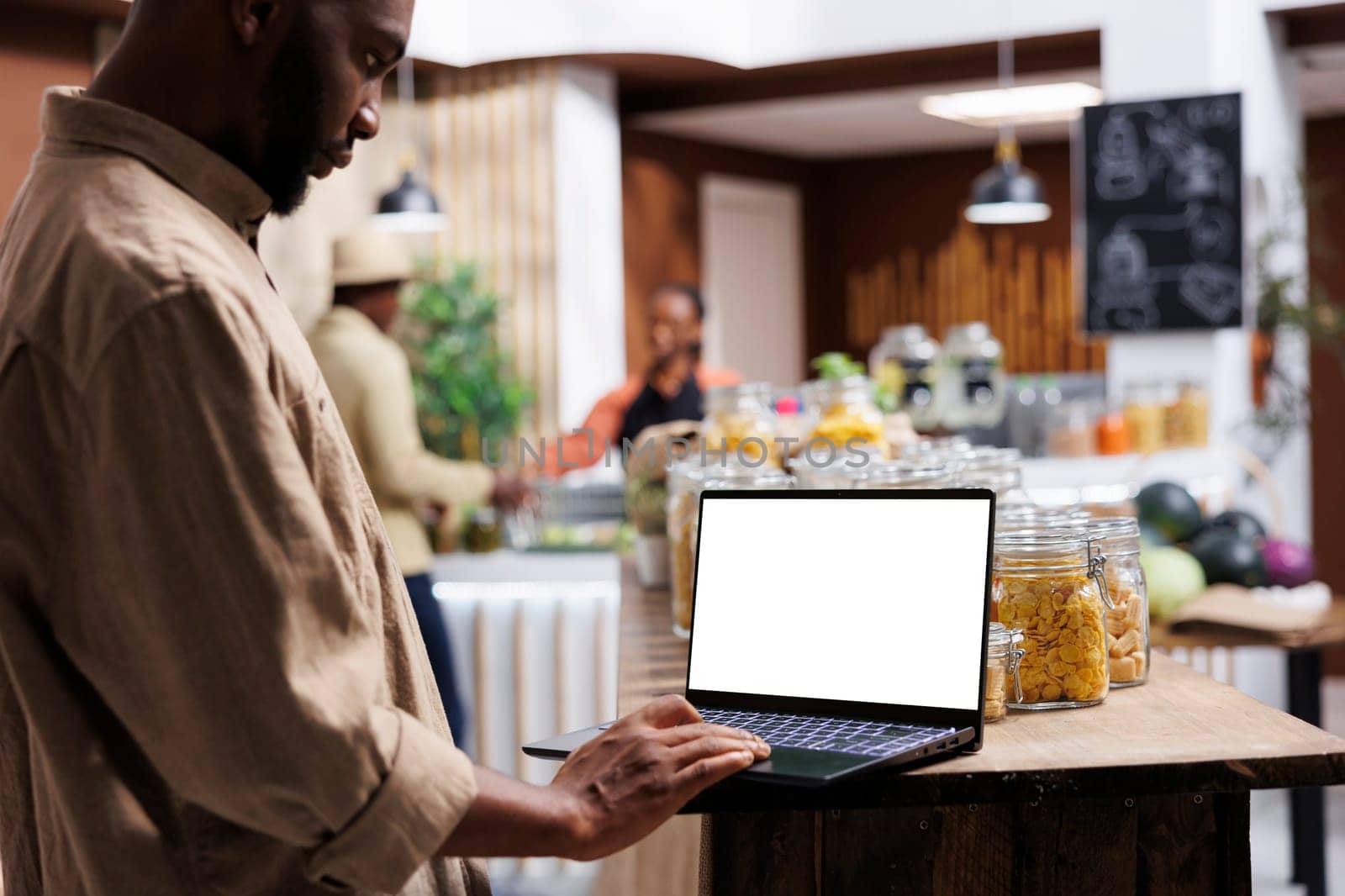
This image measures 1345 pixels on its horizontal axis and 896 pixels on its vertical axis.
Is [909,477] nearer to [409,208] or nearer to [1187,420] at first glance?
[1187,420]

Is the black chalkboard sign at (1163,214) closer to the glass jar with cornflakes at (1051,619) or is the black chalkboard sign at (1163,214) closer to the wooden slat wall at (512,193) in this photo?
the wooden slat wall at (512,193)

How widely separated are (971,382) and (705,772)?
11.8 feet

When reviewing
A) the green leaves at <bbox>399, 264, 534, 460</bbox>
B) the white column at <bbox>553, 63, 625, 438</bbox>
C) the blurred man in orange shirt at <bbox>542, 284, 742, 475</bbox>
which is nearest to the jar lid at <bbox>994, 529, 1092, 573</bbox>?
the blurred man in orange shirt at <bbox>542, 284, 742, 475</bbox>

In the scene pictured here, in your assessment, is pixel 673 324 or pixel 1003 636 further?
pixel 673 324

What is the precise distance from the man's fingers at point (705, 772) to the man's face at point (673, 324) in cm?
422

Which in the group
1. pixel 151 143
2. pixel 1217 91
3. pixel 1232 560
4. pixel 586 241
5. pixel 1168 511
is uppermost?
pixel 1217 91

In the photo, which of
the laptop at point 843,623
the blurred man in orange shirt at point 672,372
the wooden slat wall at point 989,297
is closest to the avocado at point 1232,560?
the blurred man in orange shirt at point 672,372

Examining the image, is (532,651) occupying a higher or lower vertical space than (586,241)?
lower

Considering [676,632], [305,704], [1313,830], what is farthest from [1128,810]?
[1313,830]

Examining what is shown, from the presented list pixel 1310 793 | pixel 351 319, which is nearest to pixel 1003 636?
pixel 351 319

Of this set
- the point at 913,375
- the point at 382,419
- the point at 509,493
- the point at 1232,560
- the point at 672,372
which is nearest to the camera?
the point at 1232,560

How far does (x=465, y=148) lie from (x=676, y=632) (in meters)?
5.94

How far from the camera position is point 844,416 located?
2.15m

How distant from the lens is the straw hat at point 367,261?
11.9ft
